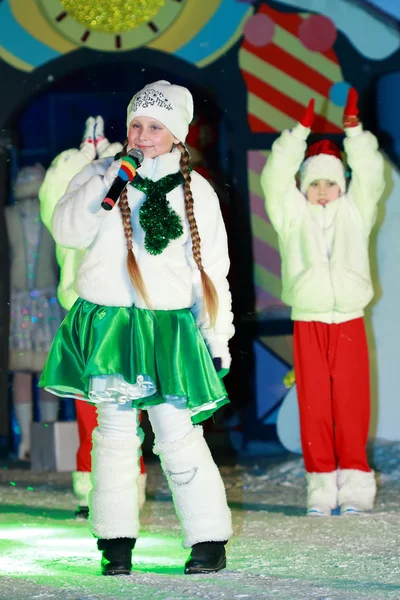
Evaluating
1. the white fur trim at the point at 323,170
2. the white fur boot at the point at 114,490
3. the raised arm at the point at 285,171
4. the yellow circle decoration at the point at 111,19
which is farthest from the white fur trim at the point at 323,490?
the yellow circle decoration at the point at 111,19

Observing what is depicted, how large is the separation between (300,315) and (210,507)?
1.50 meters

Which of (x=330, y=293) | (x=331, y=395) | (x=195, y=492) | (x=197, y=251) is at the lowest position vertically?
(x=195, y=492)

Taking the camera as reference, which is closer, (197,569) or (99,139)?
(197,569)

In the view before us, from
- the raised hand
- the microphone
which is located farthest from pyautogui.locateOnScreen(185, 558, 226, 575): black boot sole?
the microphone

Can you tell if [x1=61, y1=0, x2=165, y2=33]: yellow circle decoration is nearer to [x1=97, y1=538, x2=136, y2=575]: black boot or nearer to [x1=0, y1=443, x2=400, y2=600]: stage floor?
[x1=0, y1=443, x2=400, y2=600]: stage floor

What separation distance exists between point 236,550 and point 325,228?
1505 millimetres

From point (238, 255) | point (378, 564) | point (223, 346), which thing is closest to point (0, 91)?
point (238, 255)

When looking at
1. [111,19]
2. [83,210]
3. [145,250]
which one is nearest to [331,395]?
[145,250]

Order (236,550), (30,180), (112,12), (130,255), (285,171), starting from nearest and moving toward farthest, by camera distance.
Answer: (130,255)
(236,550)
(285,171)
(112,12)
(30,180)

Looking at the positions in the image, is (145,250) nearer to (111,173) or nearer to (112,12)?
(111,173)

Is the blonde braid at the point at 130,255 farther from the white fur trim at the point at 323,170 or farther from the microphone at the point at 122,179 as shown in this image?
the white fur trim at the point at 323,170

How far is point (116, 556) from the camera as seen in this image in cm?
294

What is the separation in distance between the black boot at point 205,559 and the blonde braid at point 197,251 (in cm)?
60

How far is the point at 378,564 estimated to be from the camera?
10.0ft
